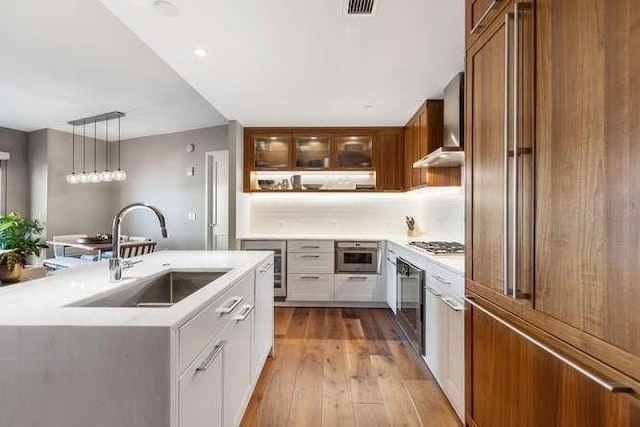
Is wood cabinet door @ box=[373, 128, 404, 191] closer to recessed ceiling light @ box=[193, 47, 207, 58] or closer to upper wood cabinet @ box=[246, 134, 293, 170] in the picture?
upper wood cabinet @ box=[246, 134, 293, 170]

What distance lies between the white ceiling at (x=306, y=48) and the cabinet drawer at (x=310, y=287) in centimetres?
202

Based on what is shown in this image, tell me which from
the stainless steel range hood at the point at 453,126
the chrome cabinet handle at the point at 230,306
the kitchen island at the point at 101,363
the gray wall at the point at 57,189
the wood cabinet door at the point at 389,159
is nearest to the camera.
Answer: the kitchen island at the point at 101,363

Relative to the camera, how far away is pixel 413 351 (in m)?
2.79

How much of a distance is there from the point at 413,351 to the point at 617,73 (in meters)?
2.55

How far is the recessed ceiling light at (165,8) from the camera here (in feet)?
5.81

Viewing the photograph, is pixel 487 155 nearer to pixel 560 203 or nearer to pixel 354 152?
pixel 560 203

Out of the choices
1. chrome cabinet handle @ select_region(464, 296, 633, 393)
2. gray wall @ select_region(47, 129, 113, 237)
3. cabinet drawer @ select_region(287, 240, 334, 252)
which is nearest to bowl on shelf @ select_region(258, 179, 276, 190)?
cabinet drawer @ select_region(287, 240, 334, 252)

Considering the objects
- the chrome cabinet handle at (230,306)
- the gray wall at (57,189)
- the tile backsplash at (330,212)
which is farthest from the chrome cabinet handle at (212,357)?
the gray wall at (57,189)

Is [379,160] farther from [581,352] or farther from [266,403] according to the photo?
[581,352]

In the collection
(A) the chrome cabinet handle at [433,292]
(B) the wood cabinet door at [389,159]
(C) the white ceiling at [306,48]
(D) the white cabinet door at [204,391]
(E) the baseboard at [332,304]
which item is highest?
(C) the white ceiling at [306,48]

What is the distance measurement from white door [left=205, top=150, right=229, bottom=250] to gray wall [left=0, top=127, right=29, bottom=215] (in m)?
3.22

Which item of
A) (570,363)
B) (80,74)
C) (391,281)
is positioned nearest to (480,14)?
(570,363)

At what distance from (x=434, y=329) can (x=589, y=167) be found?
1692 mm

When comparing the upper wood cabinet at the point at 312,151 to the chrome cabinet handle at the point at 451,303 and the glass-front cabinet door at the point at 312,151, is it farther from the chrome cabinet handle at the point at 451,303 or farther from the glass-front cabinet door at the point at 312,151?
the chrome cabinet handle at the point at 451,303
